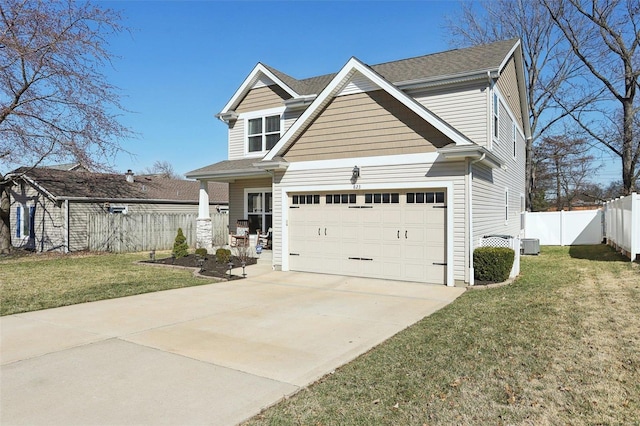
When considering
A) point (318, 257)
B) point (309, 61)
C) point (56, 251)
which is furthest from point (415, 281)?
point (56, 251)

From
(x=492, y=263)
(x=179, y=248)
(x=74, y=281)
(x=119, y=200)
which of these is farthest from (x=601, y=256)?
(x=119, y=200)

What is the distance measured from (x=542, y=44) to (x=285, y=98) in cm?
2058

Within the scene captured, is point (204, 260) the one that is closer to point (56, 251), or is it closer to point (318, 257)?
point (318, 257)

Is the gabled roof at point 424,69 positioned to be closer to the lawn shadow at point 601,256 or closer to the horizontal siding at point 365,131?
the horizontal siding at point 365,131

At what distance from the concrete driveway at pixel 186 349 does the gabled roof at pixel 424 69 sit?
7046 mm

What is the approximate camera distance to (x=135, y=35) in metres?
16.9

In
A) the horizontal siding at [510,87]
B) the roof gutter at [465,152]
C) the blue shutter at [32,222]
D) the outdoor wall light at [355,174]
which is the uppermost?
the horizontal siding at [510,87]

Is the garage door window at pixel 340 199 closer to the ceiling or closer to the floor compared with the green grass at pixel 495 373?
closer to the ceiling

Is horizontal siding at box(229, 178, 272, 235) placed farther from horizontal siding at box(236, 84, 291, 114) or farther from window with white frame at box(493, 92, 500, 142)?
window with white frame at box(493, 92, 500, 142)

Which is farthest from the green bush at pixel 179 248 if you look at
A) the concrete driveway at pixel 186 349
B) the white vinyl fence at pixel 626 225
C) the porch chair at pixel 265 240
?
the white vinyl fence at pixel 626 225

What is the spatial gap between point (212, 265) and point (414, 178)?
7.16 meters

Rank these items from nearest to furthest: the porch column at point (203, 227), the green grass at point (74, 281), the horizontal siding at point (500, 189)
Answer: the green grass at point (74, 281) < the horizontal siding at point (500, 189) < the porch column at point (203, 227)

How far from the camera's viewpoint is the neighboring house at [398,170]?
10195mm

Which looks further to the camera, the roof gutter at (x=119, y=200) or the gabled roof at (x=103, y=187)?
the gabled roof at (x=103, y=187)
